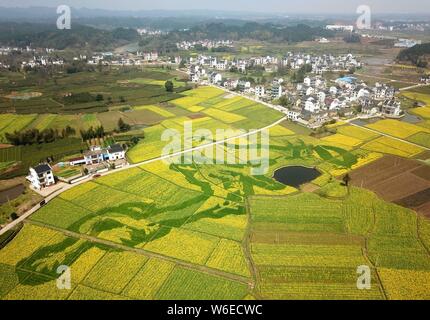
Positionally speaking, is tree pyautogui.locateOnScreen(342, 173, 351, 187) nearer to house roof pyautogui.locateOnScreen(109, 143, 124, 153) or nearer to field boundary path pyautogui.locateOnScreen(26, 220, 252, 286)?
field boundary path pyautogui.locateOnScreen(26, 220, 252, 286)

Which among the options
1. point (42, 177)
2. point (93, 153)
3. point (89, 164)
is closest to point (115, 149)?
point (93, 153)

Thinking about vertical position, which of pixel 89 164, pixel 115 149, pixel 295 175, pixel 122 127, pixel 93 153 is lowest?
pixel 295 175

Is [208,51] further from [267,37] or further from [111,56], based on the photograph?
[267,37]

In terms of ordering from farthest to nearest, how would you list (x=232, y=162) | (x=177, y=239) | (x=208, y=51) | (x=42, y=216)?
(x=208, y=51), (x=232, y=162), (x=42, y=216), (x=177, y=239)

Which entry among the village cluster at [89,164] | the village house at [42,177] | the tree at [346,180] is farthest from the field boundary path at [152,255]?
the tree at [346,180]

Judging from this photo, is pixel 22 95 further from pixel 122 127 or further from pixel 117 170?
pixel 117 170

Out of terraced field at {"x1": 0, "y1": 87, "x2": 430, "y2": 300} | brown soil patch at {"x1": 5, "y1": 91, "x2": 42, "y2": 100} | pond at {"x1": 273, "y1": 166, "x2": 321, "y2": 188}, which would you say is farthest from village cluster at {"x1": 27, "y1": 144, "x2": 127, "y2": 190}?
brown soil patch at {"x1": 5, "y1": 91, "x2": 42, "y2": 100}

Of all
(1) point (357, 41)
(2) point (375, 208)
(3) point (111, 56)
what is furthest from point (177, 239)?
(1) point (357, 41)
